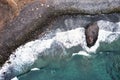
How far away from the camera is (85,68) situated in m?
22.8

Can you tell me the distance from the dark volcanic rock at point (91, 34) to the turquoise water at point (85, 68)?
82cm

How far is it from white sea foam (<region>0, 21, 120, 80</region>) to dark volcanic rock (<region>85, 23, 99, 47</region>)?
25 cm

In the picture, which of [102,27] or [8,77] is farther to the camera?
[102,27]

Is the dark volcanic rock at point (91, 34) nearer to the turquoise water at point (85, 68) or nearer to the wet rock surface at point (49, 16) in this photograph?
the wet rock surface at point (49, 16)

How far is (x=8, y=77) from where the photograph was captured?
22.4 metres

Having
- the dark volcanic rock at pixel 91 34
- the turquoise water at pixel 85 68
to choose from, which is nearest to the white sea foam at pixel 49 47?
the dark volcanic rock at pixel 91 34

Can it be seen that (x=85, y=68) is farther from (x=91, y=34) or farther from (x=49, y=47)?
(x=49, y=47)

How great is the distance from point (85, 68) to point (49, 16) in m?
4.69

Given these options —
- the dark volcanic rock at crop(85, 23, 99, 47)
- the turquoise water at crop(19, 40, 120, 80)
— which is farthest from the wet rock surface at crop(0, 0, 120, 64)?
the turquoise water at crop(19, 40, 120, 80)

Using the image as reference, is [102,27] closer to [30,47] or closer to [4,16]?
[30,47]

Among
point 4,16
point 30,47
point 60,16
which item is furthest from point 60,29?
point 4,16

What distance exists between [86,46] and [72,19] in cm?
227

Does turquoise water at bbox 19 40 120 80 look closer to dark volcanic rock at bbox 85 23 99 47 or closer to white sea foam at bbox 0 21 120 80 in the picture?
white sea foam at bbox 0 21 120 80

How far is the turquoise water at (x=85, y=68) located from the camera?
73.4 feet
